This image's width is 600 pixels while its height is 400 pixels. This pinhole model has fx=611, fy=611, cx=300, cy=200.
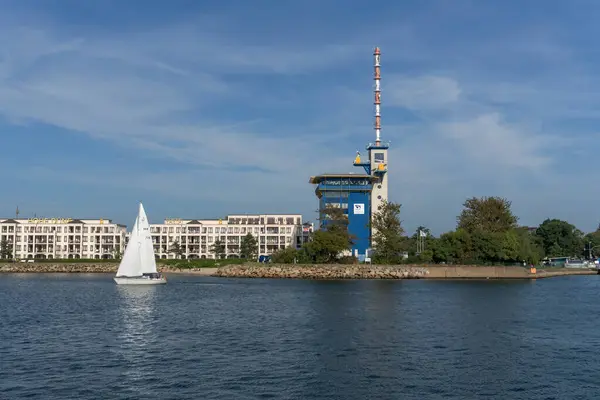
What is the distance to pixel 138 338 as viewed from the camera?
134 feet

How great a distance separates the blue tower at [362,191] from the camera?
15125 cm

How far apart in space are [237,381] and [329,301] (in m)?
40.9

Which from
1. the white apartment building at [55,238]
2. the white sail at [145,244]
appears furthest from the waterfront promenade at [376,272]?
the white apartment building at [55,238]

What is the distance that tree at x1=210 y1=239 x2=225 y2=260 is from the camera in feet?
609

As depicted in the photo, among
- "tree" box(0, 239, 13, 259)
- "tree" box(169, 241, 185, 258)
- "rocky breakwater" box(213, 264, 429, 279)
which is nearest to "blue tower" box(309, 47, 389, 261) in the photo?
"rocky breakwater" box(213, 264, 429, 279)

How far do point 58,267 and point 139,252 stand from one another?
79.3 m

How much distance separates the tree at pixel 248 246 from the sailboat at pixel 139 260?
269 feet

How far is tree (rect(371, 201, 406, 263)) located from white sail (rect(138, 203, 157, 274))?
56.5 m

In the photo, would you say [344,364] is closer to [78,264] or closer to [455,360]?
[455,360]

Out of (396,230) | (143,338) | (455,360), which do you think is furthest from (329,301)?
(396,230)

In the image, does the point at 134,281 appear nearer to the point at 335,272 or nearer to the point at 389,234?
the point at 335,272

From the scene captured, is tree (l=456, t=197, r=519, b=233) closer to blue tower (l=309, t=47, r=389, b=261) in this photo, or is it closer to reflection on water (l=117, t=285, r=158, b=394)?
blue tower (l=309, t=47, r=389, b=261)

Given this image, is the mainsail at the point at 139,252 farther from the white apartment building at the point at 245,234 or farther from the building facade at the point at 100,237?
the building facade at the point at 100,237

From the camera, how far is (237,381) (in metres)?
28.3
